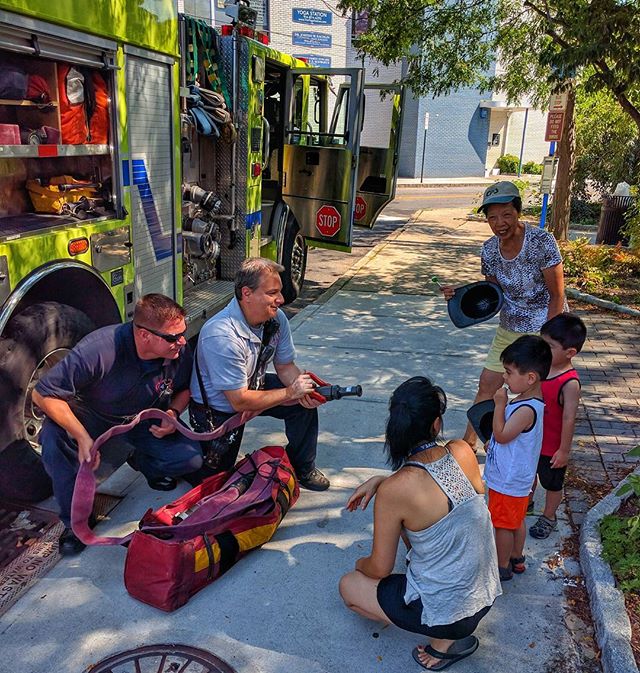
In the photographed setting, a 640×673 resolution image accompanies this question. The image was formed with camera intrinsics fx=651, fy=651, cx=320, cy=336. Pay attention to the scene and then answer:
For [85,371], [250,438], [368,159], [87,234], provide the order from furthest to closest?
[368,159] < [250,438] < [87,234] < [85,371]

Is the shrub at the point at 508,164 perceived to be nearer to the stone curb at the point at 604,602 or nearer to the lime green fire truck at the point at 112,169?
the lime green fire truck at the point at 112,169

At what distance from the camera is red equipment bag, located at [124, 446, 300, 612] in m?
2.55

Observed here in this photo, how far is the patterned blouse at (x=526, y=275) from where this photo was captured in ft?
11.2

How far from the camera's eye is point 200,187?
20.3 feet

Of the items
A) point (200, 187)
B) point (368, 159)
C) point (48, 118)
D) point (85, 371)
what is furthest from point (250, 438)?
point (368, 159)

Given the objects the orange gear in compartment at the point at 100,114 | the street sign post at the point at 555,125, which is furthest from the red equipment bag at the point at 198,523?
the street sign post at the point at 555,125

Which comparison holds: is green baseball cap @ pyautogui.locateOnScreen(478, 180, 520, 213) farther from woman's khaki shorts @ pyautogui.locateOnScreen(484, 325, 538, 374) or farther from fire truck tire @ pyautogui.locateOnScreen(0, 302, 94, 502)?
fire truck tire @ pyautogui.locateOnScreen(0, 302, 94, 502)

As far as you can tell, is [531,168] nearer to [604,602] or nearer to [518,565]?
[518,565]

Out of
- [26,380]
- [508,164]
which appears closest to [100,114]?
[26,380]

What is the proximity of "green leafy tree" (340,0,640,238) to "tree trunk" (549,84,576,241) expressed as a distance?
2cm

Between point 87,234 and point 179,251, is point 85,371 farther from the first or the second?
point 179,251

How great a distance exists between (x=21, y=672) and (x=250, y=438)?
2.00m

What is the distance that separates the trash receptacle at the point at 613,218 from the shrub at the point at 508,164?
890 inches

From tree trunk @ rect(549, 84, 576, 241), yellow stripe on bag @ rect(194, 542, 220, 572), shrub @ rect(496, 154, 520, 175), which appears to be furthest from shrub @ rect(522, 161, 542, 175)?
yellow stripe on bag @ rect(194, 542, 220, 572)
